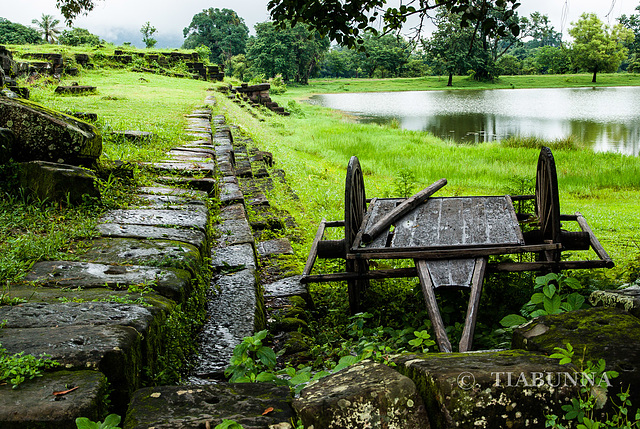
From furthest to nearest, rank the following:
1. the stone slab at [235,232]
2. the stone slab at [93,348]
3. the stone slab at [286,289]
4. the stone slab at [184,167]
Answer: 1. the stone slab at [184,167]
2. the stone slab at [235,232]
3. the stone slab at [286,289]
4. the stone slab at [93,348]

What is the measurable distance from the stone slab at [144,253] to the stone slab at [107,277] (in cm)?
Result: 9

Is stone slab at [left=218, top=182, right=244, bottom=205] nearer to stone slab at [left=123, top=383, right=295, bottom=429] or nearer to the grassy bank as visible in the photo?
stone slab at [left=123, top=383, right=295, bottom=429]

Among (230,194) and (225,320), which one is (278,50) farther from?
(225,320)

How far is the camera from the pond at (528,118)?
20.2 meters

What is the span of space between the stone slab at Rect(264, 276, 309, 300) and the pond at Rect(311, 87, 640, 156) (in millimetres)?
15120

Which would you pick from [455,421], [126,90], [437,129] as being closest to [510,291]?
[455,421]

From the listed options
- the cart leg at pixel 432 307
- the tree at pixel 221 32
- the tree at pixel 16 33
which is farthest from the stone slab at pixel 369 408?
the tree at pixel 221 32

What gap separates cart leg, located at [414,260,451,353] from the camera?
8.78ft

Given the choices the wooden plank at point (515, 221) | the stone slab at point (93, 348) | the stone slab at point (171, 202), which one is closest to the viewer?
the stone slab at point (93, 348)

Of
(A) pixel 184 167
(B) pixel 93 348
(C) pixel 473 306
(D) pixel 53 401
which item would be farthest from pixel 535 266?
(A) pixel 184 167

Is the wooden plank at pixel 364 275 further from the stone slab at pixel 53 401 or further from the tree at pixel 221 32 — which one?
the tree at pixel 221 32

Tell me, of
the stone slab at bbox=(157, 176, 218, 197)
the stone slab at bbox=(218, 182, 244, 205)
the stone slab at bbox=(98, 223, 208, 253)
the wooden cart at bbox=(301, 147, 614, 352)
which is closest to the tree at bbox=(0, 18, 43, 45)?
the stone slab at bbox=(218, 182, 244, 205)

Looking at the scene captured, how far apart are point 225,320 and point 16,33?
41.2 m

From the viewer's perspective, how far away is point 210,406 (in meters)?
1.68
